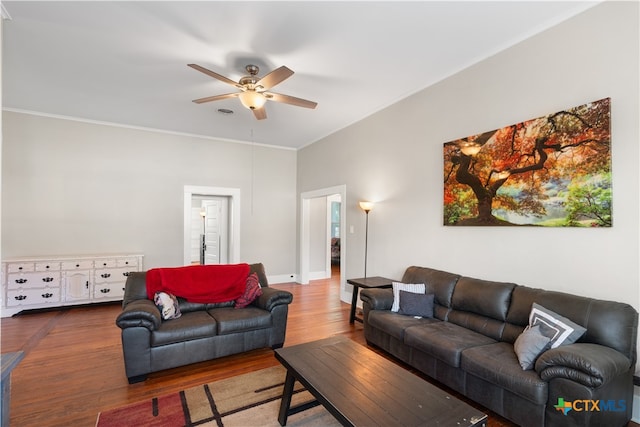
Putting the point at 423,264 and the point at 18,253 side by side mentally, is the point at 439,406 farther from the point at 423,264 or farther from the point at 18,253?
the point at 18,253

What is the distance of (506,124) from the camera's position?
3047mm

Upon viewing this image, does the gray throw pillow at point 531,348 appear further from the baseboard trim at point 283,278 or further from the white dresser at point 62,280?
the white dresser at point 62,280

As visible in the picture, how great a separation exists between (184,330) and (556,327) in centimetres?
304

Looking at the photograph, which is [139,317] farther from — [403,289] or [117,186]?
[117,186]

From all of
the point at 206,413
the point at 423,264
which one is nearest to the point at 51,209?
the point at 206,413

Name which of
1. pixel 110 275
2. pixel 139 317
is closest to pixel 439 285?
pixel 139 317

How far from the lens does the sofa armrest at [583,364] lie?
1.76 meters

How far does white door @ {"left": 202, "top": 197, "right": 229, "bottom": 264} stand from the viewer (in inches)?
278

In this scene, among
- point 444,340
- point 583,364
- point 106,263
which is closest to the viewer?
point 583,364

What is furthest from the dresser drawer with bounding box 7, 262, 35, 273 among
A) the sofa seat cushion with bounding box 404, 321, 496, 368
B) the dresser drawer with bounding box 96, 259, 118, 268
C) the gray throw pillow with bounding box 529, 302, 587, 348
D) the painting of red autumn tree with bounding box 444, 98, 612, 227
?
the gray throw pillow with bounding box 529, 302, 587, 348

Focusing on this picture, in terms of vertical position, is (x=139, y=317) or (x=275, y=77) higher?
(x=275, y=77)

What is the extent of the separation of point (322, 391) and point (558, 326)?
1.74 meters

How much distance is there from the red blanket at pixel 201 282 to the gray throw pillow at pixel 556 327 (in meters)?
2.89

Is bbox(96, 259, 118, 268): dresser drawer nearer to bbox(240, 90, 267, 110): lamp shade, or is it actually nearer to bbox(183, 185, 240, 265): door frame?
bbox(183, 185, 240, 265): door frame
